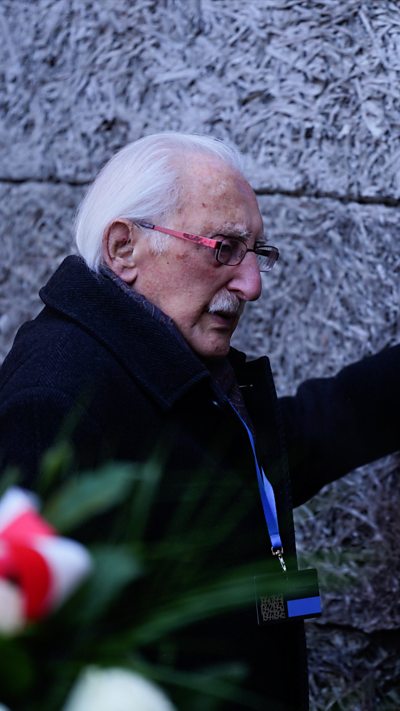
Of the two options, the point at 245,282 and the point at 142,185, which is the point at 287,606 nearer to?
the point at 245,282

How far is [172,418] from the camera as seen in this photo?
6.75ft

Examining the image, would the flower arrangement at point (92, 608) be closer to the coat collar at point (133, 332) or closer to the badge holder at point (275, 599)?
the badge holder at point (275, 599)

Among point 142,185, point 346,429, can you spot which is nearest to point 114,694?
point 142,185

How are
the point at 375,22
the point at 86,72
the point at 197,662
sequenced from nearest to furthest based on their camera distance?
the point at 197,662
the point at 375,22
the point at 86,72

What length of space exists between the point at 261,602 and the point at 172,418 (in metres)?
0.38

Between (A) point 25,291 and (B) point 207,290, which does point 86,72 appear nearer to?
(A) point 25,291

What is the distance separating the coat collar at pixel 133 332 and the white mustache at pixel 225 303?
101 mm

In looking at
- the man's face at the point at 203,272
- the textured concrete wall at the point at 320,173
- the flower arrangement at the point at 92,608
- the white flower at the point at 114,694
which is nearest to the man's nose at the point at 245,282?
the man's face at the point at 203,272

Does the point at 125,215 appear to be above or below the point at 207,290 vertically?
above

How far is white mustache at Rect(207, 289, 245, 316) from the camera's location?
2203 millimetres

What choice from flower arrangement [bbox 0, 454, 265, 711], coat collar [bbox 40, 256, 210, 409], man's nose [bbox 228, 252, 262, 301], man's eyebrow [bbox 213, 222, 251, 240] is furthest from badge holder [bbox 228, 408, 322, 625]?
flower arrangement [bbox 0, 454, 265, 711]

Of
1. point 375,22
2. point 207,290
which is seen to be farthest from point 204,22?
point 207,290

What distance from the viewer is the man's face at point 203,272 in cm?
219

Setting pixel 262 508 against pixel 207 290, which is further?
pixel 207 290
